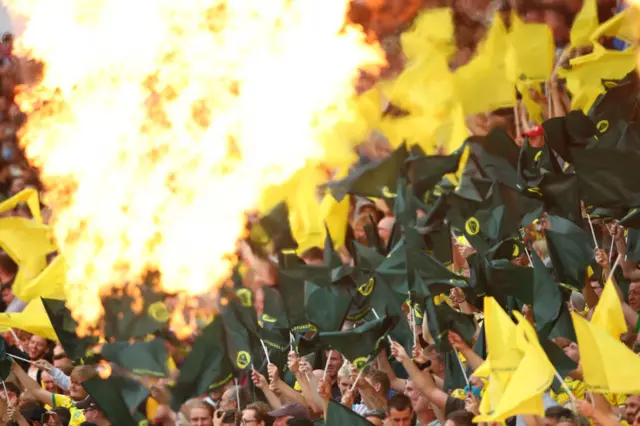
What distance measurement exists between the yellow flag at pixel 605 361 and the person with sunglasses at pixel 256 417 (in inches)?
73.2

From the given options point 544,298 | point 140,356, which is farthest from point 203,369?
point 544,298

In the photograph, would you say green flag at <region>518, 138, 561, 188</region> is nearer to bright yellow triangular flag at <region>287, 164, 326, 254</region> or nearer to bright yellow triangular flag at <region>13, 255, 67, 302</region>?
bright yellow triangular flag at <region>287, 164, 326, 254</region>

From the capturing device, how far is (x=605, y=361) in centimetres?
540

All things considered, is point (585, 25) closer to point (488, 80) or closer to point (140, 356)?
point (488, 80)

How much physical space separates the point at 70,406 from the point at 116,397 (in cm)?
96

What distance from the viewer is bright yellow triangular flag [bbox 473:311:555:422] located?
536 cm

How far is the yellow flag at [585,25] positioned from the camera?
7.88 meters

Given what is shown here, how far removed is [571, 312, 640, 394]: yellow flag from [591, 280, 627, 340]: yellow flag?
0.49 metres

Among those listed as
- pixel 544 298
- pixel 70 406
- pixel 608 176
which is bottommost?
pixel 70 406

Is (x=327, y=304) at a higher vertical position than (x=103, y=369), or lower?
higher

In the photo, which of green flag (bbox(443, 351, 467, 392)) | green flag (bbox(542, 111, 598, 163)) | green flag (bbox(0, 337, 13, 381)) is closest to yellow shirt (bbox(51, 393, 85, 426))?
green flag (bbox(0, 337, 13, 381))

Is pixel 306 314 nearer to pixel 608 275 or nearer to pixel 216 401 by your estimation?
pixel 216 401

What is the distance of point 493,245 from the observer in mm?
6824

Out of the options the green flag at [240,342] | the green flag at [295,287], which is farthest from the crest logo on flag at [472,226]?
the green flag at [240,342]
